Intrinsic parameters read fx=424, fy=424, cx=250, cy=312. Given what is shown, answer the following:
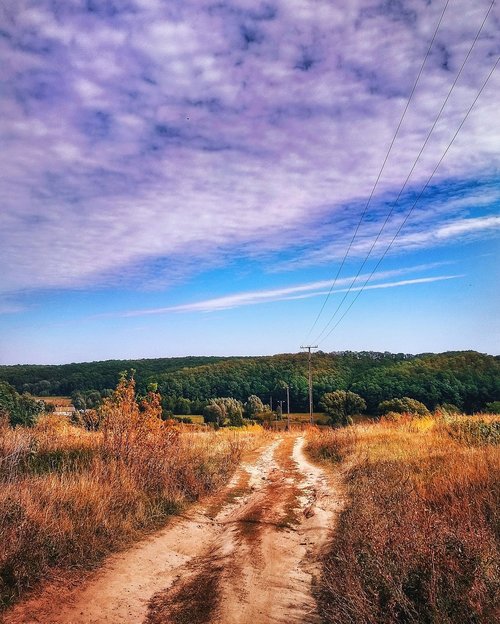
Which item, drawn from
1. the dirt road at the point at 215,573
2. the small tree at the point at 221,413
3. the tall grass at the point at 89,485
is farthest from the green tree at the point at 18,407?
the small tree at the point at 221,413

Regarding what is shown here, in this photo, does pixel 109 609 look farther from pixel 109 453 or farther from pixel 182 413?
pixel 182 413

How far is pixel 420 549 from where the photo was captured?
14.7 feet

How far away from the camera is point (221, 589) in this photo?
521 centimetres

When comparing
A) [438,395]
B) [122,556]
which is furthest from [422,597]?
[438,395]

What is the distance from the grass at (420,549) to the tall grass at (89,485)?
11.3 feet

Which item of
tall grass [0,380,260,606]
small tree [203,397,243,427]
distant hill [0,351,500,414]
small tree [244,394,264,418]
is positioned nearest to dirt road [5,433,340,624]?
tall grass [0,380,260,606]

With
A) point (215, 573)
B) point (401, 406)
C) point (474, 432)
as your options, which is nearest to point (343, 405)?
point (401, 406)

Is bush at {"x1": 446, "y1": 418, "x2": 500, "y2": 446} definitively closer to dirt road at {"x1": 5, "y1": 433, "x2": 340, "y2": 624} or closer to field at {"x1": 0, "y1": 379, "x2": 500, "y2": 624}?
field at {"x1": 0, "y1": 379, "x2": 500, "y2": 624}

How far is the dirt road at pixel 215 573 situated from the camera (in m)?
4.63

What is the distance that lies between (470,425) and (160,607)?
13.6 meters

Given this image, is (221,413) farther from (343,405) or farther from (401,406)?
(401,406)

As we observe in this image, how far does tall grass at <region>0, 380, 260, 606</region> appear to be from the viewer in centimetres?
553

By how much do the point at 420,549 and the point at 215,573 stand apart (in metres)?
2.84

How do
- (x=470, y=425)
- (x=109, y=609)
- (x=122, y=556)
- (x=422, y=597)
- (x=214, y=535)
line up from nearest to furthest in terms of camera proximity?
(x=422, y=597)
(x=109, y=609)
(x=122, y=556)
(x=214, y=535)
(x=470, y=425)
